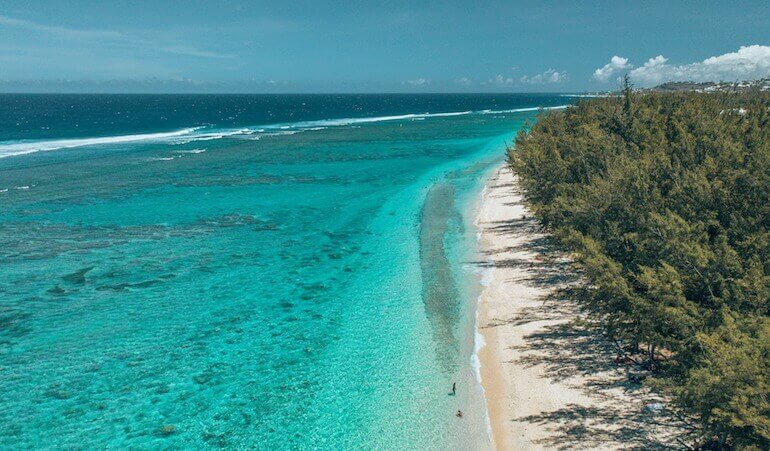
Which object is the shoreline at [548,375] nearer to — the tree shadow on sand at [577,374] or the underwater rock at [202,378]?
the tree shadow on sand at [577,374]

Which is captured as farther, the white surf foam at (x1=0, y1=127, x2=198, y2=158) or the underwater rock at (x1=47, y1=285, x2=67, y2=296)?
the white surf foam at (x1=0, y1=127, x2=198, y2=158)

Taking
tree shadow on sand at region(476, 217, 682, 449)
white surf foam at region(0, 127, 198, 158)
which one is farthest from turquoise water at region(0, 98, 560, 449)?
white surf foam at region(0, 127, 198, 158)

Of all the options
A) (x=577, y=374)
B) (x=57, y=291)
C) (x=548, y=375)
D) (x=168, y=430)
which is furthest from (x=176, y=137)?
(x=577, y=374)

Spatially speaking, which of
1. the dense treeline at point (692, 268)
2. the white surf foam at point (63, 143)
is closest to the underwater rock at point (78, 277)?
the dense treeline at point (692, 268)

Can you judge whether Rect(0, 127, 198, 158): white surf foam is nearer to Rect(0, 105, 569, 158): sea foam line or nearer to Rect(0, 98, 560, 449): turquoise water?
Rect(0, 105, 569, 158): sea foam line

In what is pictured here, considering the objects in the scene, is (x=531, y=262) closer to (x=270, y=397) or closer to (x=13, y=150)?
(x=270, y=397)

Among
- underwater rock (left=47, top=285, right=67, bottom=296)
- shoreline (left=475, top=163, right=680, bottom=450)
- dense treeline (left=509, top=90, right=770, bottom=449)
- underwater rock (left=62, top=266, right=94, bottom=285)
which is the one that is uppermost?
dense treeline (left=509, top=90, right=770, bottom=449)

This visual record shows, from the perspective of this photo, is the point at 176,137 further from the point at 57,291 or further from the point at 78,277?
the point at 57,291

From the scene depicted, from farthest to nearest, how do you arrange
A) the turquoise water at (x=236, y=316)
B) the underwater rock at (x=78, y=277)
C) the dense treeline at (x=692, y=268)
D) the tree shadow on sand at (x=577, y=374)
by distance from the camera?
1. the underwater rock at (x=78, y=277)
2. the turquoise water at (x=236, y=316)
3. the tree shadow on sand at (x=577, y=374)
4. the dense treeline at (x=692, y=268)
